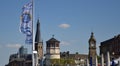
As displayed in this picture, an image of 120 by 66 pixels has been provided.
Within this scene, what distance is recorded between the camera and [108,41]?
582 feet

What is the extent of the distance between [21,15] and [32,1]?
189 cm

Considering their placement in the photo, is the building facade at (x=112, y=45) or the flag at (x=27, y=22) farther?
the building facade at (x=112, y=45)

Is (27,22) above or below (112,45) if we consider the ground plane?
below

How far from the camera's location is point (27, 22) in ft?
151

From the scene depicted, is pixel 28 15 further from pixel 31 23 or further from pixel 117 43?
pixel 117 43

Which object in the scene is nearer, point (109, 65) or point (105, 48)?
point (109, 65)

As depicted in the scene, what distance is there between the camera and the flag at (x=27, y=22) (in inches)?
1795

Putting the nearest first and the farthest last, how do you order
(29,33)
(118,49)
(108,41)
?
1. (29,33)
2. (118,49)
3. (108,41)

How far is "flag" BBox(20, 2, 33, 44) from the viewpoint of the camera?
150ft

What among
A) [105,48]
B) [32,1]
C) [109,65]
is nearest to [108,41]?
[105,48]

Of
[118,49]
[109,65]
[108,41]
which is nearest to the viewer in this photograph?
[109,65]

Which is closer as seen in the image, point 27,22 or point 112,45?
point 27,22

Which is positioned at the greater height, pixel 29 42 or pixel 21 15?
pixel 21 15

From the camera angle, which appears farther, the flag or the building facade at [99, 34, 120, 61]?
the building facade at [99, 34, 120, 61]
